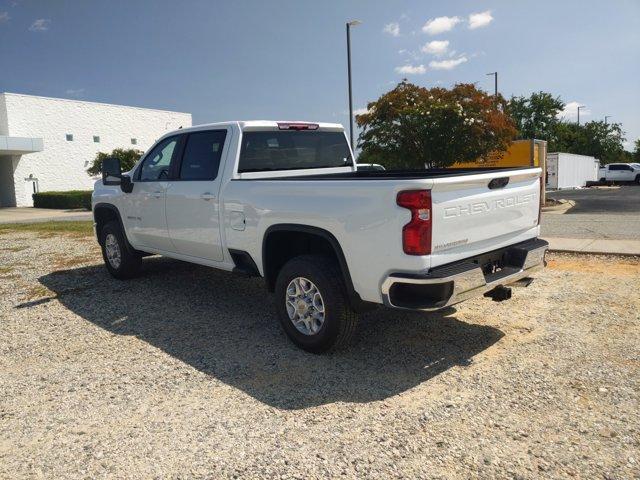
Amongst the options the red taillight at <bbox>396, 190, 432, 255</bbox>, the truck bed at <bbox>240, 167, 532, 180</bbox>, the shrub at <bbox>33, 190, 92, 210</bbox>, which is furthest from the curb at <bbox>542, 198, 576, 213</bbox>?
the shrub at <bbox>33, 190, 92, 210</bbox>

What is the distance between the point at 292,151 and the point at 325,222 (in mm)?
1886

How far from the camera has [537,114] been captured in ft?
173

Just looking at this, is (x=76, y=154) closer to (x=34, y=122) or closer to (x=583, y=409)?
(x=34, y=122)

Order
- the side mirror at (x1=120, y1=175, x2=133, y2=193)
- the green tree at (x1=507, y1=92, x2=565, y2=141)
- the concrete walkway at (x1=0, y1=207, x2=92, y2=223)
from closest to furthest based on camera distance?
1. the side mirror at (x1=120, y1=175, x2=133, y2=193)
2. the concrete walkway at (x1=0, y1=207, x2=92, y2=223)
3. the green tree at (x1=507, y1=92, x2=565, y2=141)

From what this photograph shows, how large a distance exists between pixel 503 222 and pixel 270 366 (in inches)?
88.3

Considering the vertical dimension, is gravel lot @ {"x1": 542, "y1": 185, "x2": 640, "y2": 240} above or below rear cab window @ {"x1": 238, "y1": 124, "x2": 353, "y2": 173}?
below

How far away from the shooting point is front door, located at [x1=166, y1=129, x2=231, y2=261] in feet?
17.5

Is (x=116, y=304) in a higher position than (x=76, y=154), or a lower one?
lower

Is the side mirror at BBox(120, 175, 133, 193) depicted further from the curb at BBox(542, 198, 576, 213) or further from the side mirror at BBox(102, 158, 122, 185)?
the curb at BBox(542, 198, 576, 213)

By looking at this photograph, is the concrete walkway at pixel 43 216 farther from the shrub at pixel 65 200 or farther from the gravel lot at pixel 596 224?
the gravel lot at pixel 596 224

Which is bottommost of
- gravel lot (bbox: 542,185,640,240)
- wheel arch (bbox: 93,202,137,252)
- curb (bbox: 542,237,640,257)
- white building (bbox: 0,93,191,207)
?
gravel lot (bbox: 542,185,640,240)

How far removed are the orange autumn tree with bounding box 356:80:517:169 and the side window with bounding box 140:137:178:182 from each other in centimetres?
1209

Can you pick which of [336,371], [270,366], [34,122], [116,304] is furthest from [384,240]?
[34,122]

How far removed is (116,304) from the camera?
6.32m
